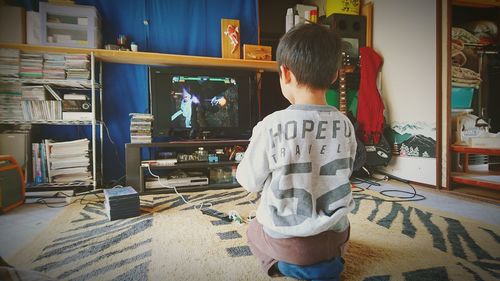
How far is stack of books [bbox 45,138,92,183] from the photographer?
83.5 inches

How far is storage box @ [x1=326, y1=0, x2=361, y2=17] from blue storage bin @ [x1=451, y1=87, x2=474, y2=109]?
125cm

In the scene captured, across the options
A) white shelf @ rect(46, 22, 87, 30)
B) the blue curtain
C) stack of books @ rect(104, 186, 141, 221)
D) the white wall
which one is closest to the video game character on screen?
the blue curtain

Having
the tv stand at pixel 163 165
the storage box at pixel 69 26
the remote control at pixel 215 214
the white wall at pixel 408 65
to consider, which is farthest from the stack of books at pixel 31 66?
the white wall at pixel 408 65

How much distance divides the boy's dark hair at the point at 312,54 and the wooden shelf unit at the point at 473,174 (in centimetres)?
186

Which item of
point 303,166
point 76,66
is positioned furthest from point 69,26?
point 303,166

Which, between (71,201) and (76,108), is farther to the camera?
(76,108)

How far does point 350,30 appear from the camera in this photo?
2779mm

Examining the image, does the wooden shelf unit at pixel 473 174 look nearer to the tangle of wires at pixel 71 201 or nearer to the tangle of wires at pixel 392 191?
the tangle of wires at pixel 392 191

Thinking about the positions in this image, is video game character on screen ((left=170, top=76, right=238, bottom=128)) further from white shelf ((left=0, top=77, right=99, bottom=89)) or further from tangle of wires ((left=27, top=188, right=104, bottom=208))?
tangle of wires ((left=27, top=188, right=104, bottom=208))

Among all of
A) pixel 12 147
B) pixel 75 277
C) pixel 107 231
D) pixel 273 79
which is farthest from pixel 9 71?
pixel 273 79

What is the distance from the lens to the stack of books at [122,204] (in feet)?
4.93

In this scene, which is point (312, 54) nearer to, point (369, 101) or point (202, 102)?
point (202, 102)

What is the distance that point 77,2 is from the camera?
242 centimetres

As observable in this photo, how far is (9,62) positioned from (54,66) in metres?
0.28
